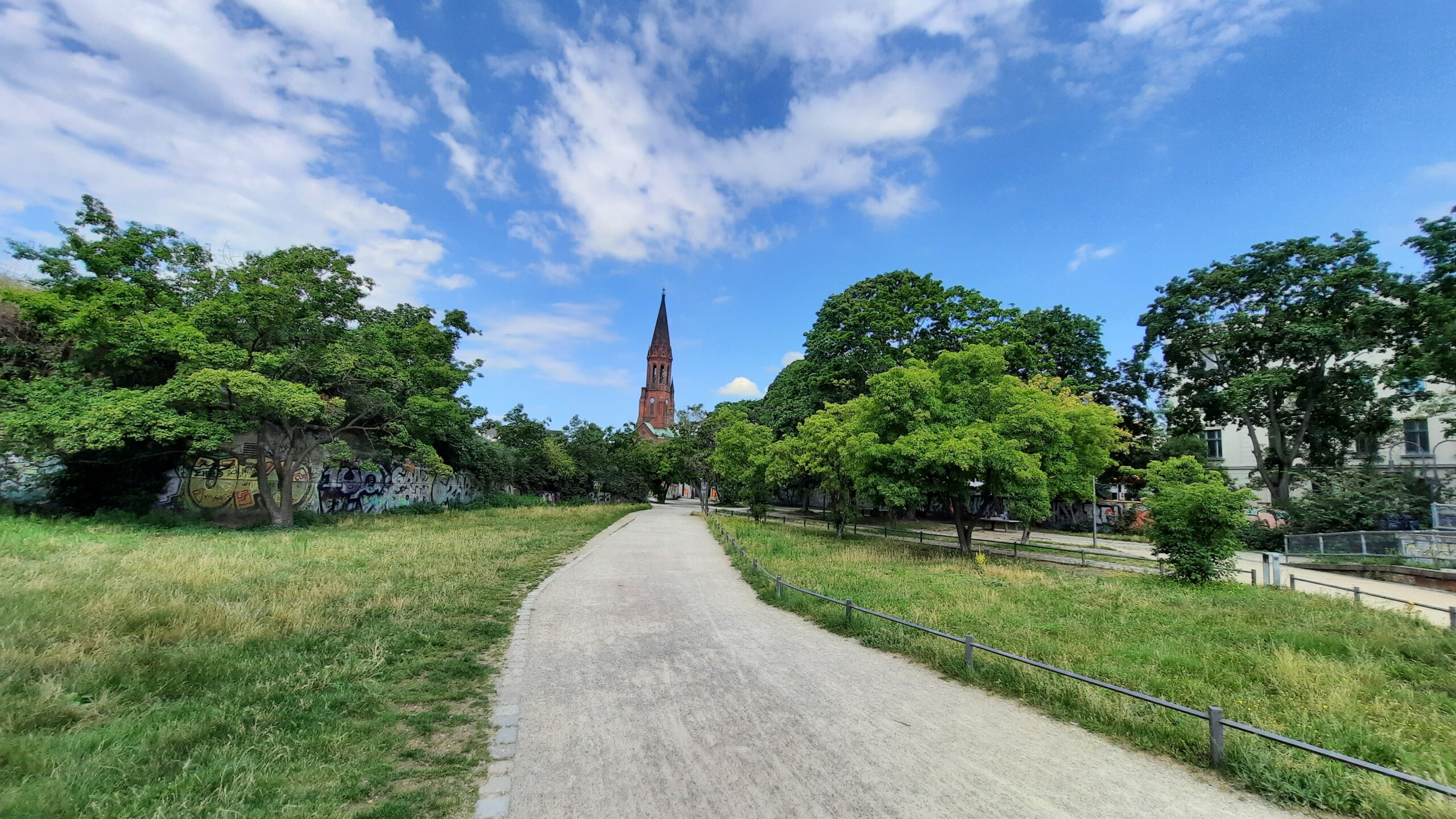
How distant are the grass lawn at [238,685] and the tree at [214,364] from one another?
5871 millimetres

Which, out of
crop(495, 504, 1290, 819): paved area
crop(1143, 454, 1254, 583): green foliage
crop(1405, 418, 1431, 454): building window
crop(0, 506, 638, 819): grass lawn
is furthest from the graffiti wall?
crop(1405, 418, 1431, 454): building window

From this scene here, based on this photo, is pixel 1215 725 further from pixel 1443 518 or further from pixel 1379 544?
pixel 1443 518

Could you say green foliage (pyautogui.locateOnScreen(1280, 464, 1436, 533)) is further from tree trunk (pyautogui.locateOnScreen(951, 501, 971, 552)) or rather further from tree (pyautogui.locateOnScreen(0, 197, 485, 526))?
tree (pyautogui.locateOnScreen(0, 197, 485, 526))

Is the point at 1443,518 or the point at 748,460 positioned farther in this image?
the point at 748,460

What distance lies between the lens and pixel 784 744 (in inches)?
176

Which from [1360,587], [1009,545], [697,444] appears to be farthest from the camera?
[697,444]

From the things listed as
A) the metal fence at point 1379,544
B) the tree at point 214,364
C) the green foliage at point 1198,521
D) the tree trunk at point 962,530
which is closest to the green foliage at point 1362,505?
the metal fence at point 1379,544

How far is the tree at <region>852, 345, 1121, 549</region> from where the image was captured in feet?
54.3

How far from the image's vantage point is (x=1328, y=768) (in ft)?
13.2

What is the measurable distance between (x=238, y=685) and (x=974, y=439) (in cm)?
1590

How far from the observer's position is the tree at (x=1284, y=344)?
83.0 feet

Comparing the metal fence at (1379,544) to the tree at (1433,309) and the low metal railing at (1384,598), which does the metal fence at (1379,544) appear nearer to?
the low metal railing at (1384,598)

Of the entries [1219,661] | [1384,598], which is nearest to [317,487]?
[1219,661]

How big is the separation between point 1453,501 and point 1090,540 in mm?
14374
